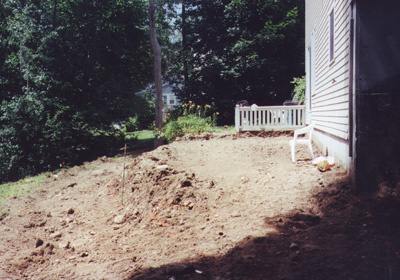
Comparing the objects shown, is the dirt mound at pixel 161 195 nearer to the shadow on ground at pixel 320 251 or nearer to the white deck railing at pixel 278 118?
the shadow on ground at pixel 320 251

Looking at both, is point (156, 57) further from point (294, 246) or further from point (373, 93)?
point (294, 246)

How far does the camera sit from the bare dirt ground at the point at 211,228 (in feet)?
9.91

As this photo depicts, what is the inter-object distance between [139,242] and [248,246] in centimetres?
151

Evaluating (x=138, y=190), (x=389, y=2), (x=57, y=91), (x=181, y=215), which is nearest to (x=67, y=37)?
(x=57, y=91)

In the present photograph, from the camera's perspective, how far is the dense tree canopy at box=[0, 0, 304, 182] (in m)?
11.9

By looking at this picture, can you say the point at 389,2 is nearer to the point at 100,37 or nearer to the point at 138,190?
the point at 138,190

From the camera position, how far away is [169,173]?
261 inches

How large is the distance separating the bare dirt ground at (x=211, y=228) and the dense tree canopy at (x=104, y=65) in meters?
5.13

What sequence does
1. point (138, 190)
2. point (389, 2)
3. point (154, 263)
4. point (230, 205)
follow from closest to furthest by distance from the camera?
point (154, 263) → point (389, 2) → point (230, 205) → point (138, 190)

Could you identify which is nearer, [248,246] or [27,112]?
[248,246]

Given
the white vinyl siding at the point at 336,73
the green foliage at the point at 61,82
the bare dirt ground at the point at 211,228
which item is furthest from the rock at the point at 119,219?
the green foliage at the point at 61,82

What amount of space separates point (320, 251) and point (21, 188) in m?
8.16

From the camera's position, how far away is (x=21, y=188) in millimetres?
8805

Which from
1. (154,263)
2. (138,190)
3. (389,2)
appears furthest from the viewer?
(138,190)
